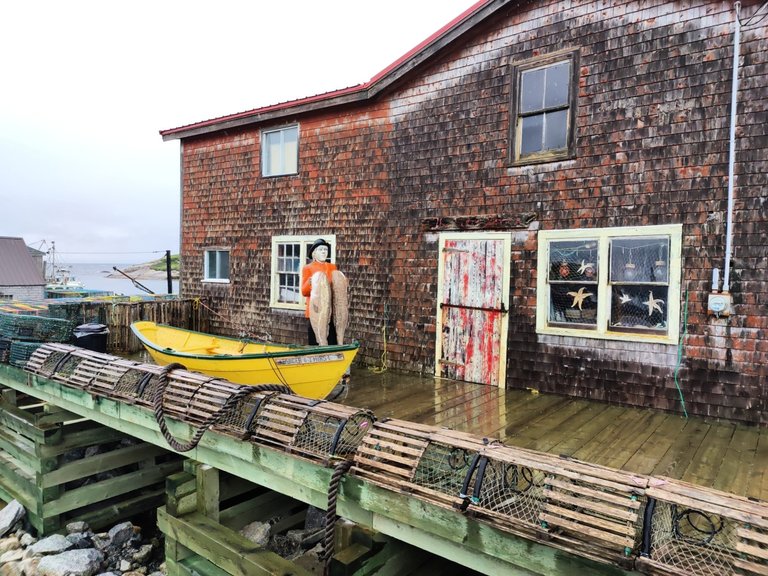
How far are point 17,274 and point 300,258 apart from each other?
96.4 feet

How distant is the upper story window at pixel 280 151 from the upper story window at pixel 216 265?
6.92ft

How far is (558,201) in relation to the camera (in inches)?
265

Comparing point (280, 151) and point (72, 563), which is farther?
point (280, 151)

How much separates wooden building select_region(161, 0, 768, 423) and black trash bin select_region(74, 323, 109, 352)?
3174 mm

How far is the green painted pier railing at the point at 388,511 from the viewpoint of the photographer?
305cm

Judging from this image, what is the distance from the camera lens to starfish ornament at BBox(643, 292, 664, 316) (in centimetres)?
607

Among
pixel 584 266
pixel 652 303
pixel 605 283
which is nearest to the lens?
pixel 652 303

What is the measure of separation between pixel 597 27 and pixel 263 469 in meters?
6.61

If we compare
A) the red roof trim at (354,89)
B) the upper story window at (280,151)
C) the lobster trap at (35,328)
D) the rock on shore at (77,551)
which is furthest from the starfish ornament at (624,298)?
the lobster trap at (35,328)

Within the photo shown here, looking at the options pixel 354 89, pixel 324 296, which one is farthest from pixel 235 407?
pixel 354 89

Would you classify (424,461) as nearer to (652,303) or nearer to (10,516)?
(652,303)

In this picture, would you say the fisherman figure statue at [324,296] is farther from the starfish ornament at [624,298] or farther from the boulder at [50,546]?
the boulder at [50,546]

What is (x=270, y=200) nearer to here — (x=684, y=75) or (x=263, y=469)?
(x=263, y=469)

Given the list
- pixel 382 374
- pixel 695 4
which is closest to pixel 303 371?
pixel 382 374
